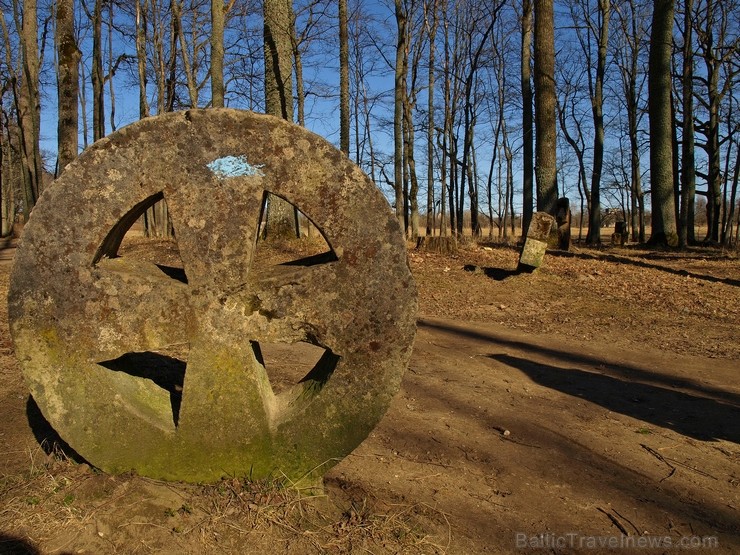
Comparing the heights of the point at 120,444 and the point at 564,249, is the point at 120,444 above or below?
below

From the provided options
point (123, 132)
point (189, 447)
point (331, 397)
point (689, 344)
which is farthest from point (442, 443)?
point (689, 344)

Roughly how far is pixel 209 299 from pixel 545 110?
1330 centimetres

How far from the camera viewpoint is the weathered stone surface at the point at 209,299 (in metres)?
2.73

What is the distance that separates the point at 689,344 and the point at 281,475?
6.09 metres

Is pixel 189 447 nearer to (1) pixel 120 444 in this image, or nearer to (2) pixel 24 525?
(1) pixel 120 444

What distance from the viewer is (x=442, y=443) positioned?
3.67m

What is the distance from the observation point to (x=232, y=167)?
278cm

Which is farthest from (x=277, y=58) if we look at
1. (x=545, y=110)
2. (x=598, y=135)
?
(x=598, y=135)

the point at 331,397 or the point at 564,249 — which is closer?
the point at 331,397

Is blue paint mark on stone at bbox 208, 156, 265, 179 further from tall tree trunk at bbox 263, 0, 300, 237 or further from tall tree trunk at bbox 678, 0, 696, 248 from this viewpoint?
tall tree trunk at bbox 678, 0, 696, 248

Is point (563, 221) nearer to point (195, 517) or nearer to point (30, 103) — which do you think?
point (195, 517)

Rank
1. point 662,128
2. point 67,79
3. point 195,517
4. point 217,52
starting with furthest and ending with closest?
point 662,128 < point 217,52 < point 67,79 < point 195,517

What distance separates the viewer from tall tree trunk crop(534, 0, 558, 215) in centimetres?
1387

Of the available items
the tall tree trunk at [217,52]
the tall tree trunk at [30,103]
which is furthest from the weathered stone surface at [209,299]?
the tall tree trunk at [30,103]
